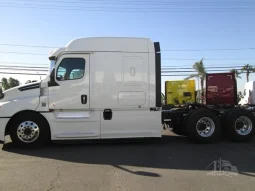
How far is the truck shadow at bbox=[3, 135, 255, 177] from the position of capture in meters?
7.68

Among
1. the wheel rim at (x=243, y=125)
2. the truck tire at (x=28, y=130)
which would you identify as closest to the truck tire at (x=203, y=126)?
the wheel rim at (x=243, y=125)

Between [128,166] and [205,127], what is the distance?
4.22 metres

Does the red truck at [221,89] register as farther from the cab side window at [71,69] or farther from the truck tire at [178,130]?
the cab side window at [71,69]

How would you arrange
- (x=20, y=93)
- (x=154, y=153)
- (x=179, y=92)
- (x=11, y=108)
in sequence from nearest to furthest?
1. (x=154, y=153)
2. (x=11, y=108)
3. (x=20, y=93)
4. (x=179, y=92)

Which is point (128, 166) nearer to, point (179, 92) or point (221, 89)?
point (221, 89)

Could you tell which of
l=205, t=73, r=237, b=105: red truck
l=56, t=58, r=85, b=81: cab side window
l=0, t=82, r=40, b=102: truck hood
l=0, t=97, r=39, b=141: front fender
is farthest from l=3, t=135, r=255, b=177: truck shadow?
l=205, t=73, r=237, b=105: red truck

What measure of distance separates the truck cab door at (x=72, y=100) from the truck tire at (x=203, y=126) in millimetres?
2966

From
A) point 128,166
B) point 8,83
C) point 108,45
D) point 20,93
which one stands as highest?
point 8,83

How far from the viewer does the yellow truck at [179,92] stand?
14.9 meters

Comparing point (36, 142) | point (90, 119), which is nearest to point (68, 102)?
point (90, 119)

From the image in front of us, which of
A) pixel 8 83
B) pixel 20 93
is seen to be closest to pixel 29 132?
pixel 20 93

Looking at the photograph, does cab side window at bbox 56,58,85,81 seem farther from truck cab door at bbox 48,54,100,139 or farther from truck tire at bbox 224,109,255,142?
truck tire at bbox 224,109,255,142

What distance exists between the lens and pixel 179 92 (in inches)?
592

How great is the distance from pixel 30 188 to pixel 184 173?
9.81ft
